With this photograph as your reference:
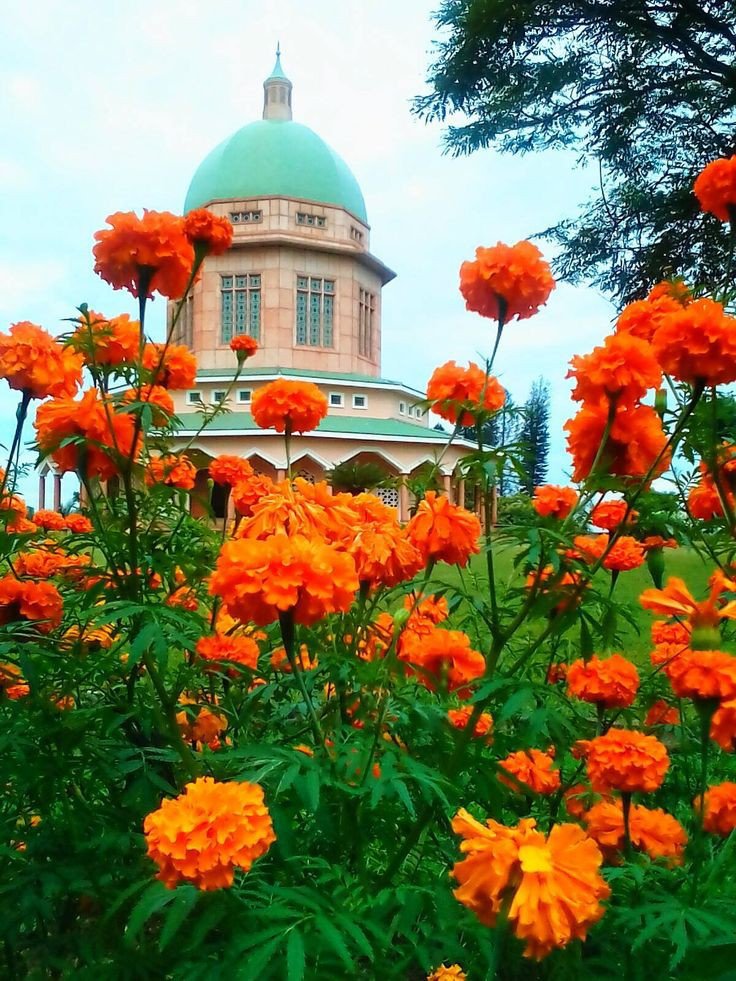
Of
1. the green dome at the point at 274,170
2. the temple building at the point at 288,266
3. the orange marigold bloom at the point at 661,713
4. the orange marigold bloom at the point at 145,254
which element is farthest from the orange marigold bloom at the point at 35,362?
the green dome at the point at 274,170

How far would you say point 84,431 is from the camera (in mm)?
1381

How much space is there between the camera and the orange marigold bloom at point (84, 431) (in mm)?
1366

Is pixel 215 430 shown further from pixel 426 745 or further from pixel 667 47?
pixel 426 745

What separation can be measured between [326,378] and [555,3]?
50.4 feet

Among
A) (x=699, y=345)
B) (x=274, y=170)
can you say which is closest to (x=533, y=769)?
(x=699, y=345)

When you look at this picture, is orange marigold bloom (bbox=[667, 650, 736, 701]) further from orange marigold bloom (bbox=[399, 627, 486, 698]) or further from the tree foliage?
the tree foliage

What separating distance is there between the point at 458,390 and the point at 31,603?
907 mm

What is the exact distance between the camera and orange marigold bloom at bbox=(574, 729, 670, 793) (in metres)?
1.39

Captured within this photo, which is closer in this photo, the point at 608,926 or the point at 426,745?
the point at 608,926

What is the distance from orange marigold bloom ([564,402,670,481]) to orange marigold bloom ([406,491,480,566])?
0.66 ft

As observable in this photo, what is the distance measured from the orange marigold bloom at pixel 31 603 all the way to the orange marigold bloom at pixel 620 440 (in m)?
1.01

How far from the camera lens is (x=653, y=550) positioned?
7.71 feet

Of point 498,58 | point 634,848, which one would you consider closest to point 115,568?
point 634,848

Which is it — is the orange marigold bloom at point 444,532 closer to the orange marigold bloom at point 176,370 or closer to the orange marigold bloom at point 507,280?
the orange marigold bloom at point 507,280
